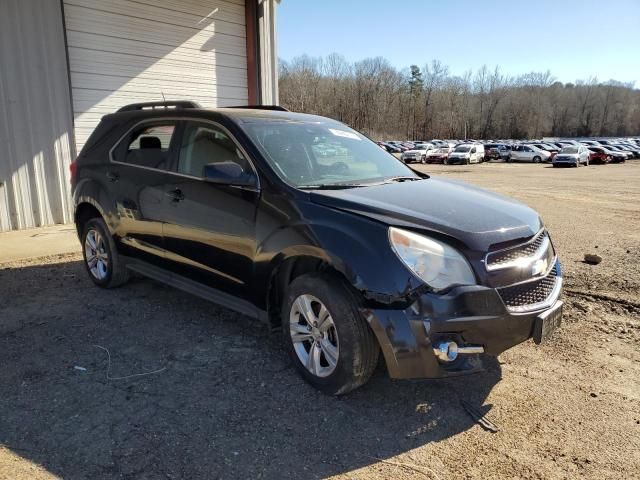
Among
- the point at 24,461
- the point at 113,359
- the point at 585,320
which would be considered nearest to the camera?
the point at 24,461

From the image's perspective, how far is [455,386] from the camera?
3.33 m

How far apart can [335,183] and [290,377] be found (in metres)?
1.40

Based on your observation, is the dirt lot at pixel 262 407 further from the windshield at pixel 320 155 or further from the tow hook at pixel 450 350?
the windshield at pixel 320 155

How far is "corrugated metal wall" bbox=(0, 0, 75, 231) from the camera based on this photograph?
25.6 ft

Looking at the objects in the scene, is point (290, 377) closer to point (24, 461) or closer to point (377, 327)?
point (377, 327)

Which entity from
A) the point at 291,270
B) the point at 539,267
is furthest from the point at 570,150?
the point at 291,270

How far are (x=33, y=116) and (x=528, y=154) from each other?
1756 inches

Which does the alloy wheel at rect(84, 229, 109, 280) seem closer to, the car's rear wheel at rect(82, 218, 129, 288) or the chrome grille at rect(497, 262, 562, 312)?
the car's rear wheel at rect(82, 218, 129, 288)

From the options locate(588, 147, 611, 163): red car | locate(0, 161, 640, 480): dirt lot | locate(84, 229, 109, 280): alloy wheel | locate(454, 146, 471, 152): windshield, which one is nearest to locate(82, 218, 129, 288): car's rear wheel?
locate(84, 229, 109, 280): alloy wheel

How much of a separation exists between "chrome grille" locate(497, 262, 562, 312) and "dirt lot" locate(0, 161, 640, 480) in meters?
0.67

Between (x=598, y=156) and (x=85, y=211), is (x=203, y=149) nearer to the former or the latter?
(x=85, y=211)

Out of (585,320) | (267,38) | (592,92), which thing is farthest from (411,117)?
(585,320)

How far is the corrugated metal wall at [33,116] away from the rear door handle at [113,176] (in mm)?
4188

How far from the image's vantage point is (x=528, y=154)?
4556cm
